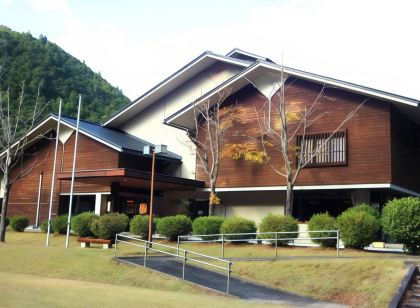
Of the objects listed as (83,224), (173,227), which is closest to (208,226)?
(173,227)

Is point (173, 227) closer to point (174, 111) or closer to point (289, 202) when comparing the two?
point (289, 202)

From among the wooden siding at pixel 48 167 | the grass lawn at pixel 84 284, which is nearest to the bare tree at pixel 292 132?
the wooden siding at pixel 48 167

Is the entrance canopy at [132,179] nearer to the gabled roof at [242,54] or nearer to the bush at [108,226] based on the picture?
the bush at [108,226]

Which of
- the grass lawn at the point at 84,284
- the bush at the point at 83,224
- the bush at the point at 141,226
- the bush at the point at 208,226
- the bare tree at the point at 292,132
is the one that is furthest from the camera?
the bush at the point at 83,224

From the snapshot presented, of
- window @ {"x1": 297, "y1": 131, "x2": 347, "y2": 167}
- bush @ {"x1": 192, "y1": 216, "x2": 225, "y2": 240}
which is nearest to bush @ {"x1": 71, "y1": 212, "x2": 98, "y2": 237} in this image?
bush @ {"x1": 192, "y1": 216, "x2": 225, "y2": 240}

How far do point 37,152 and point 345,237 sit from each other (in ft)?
70.7

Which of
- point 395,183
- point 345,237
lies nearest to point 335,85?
point 395,183

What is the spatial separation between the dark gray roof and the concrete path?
10.8 m

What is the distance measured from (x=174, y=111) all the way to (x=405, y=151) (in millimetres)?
13656

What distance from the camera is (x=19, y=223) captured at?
1102 inches

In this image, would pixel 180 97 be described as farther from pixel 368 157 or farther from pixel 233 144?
pixel 368 157

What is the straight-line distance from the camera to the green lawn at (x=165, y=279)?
1072cm

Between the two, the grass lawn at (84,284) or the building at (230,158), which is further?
the building at (230,158)

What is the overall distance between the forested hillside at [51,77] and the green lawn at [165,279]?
22538 mm
